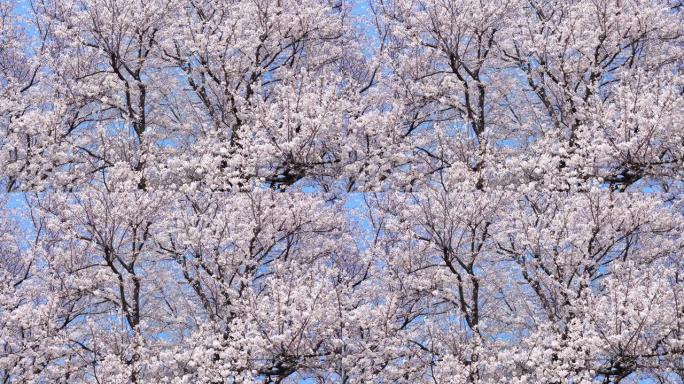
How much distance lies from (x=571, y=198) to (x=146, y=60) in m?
8.74

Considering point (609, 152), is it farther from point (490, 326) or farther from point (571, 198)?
point (490, 326)

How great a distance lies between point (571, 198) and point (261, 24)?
271 inches

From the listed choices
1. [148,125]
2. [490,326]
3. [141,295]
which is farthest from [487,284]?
[148,125]

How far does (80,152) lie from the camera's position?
18453 millimetres

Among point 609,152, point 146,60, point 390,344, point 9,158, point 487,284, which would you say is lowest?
point 390,344

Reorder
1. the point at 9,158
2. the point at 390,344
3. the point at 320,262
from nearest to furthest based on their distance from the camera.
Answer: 1. the point at 390,344
2. the point at 320,262
3. the point at 9,158

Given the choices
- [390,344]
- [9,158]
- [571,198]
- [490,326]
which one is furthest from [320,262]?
[9,158]

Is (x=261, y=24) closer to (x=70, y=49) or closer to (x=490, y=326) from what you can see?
(x=70, y=49)

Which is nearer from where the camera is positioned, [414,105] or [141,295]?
[141,295]

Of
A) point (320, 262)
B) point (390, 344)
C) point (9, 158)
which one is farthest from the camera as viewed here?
point (9, 158)

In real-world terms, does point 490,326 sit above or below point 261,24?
below

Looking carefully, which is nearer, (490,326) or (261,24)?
(490,326)

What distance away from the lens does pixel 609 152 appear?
16562 mm

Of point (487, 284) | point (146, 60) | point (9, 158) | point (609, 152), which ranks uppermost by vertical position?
point (146, 60)
